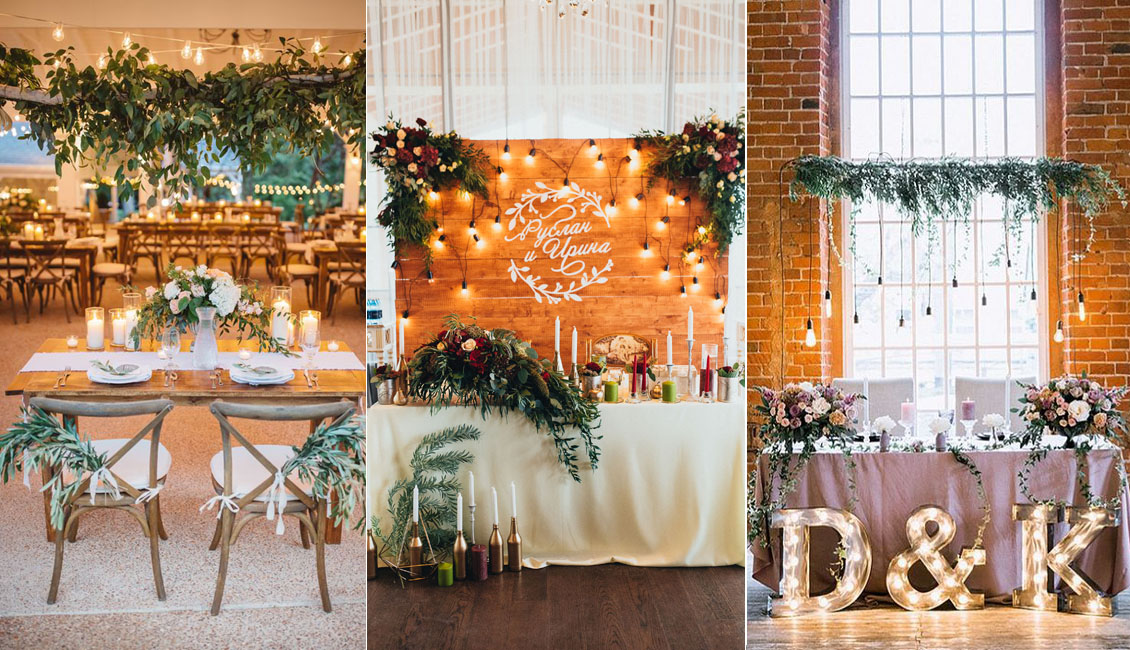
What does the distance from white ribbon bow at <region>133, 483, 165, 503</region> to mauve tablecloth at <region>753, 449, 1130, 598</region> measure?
2633mm

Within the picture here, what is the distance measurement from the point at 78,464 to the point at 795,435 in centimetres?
306

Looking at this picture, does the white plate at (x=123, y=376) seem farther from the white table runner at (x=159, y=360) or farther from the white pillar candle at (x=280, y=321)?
the white pillar candle at (x=280, y=321)

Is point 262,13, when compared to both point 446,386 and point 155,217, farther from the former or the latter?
point 446,386

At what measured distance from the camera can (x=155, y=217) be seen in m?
3.76

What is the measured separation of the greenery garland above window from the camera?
591 cm

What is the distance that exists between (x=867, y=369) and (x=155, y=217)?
14.7 feet

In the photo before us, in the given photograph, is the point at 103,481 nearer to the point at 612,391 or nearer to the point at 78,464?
the point at 78,464

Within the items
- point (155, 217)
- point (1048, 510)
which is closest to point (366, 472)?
point (155, 217)

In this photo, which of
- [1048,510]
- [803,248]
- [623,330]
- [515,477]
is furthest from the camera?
[803,248]

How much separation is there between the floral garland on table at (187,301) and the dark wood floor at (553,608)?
1.12 meters

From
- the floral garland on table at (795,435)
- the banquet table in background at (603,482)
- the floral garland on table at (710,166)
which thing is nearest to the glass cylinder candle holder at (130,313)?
the banquet table in background at (603,482)

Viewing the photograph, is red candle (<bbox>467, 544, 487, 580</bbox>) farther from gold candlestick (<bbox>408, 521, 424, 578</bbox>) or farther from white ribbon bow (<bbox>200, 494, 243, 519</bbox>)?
white ribbon bow (<bbox>200, 494, 243, 519</bbox>)

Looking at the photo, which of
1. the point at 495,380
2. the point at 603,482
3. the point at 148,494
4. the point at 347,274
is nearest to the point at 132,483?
the point at 148,494

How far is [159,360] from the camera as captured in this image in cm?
371
